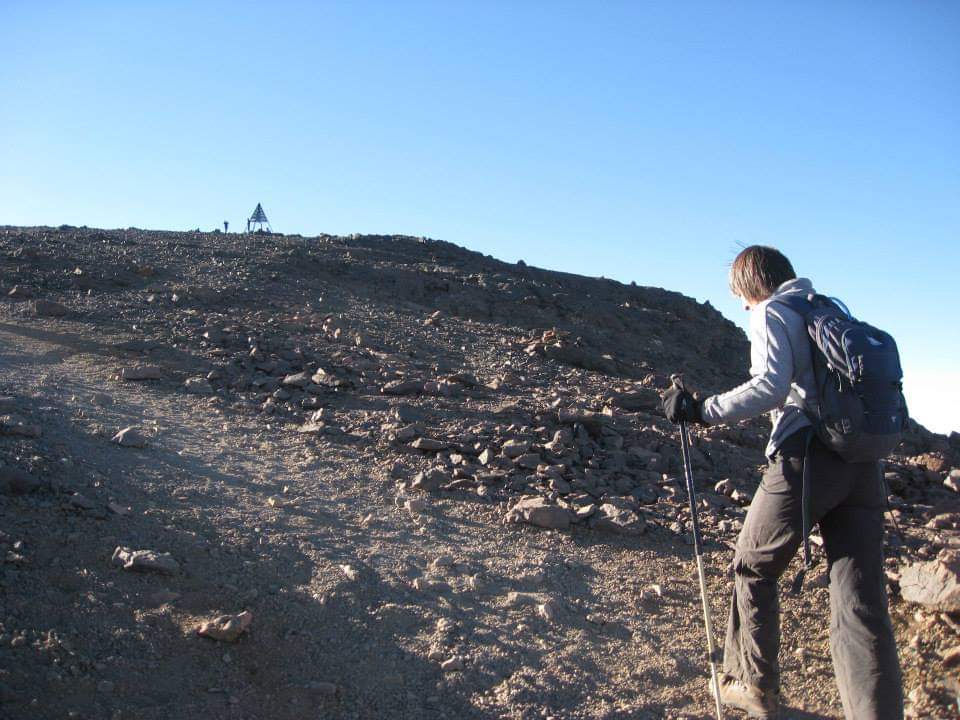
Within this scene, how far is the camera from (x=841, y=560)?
332 cm

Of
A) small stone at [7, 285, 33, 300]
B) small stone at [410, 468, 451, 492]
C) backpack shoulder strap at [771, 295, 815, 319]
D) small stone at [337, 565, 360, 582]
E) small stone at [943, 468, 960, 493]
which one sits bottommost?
small stone at [337, 565, 360, 582]

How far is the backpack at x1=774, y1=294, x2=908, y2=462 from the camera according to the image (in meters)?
3.06

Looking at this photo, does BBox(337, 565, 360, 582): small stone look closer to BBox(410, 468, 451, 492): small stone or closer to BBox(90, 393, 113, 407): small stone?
BBox(410, 468, 451, 492): small stone

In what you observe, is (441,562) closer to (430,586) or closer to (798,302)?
(430,586)

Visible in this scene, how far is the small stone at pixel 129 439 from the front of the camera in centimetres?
595

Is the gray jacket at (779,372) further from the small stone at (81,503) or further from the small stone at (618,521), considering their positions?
the small stone at (81,503)

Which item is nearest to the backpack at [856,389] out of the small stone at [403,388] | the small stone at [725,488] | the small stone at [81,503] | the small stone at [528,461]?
the small stone at [725,488]

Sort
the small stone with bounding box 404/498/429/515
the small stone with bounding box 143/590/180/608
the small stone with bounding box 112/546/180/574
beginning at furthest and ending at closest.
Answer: the small stone with bounding box 404/498/429/515
the small stone with bounding box 112/546/180/574
the small stone with bounding box 143/590/180/608

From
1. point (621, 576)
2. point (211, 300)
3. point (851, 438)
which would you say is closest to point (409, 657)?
point (621, 576)

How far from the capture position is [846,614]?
3.28 meters

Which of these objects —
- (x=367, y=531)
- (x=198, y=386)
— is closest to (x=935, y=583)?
(x=367, y=531)

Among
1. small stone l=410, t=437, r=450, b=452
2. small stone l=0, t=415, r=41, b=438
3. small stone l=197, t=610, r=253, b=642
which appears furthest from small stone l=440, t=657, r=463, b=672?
small stone l=0, t=415, r=41, b=438

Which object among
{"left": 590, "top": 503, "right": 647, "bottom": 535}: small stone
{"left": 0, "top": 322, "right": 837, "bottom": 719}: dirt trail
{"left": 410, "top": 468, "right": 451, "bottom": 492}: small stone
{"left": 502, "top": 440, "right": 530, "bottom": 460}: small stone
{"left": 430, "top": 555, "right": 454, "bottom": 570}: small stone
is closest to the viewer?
{"left": 0, "top": 322, "right": 837, "bottom": 719}: dirt trail

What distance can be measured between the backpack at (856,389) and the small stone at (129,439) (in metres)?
4.73
